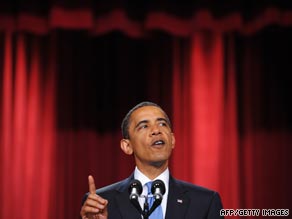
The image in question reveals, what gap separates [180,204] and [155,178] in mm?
225

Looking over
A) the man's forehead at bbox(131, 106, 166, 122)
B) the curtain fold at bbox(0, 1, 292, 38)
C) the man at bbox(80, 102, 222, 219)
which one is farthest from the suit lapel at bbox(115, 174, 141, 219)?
the curtain fold at bbox(0, 1, 292, 38)

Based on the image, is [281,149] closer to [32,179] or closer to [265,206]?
[265,206]

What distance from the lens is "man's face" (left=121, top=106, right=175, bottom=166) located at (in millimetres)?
2451

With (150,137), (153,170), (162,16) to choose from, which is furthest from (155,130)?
(162,16)

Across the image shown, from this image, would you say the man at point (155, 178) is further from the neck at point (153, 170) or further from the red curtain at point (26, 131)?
the red curtain at point (26, 131)

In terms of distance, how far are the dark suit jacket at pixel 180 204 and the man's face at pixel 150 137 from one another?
13 centimetres

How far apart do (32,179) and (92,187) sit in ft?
6.05

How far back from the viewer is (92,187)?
212 cm

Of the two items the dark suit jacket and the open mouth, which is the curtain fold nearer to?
the open mouth

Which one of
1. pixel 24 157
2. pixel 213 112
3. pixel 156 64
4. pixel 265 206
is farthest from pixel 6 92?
pixel 265 206

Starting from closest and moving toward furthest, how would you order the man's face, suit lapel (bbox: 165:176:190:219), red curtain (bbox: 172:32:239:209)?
suit lapel (bbox: 165:176:190:219) → the man's face → red curtain (bbox: 172:32:239:209)

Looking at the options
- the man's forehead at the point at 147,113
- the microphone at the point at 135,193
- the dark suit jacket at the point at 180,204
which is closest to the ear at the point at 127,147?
the man's forehead at the point at 147,113

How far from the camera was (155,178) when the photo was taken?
251 centimetres

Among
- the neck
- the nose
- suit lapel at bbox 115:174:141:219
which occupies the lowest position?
suit lapel at bbox 115:174:141:219
